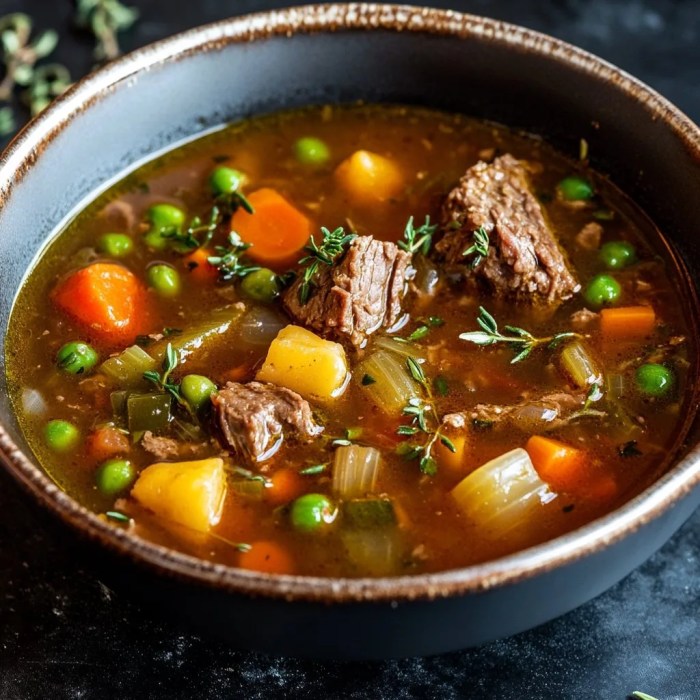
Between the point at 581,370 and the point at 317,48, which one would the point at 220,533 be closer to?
the point at 581,370

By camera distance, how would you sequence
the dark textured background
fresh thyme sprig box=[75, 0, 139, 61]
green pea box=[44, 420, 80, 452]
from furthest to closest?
fresh thyme sprig box=[75, 0, 139, 61] → green pea box=[44, 420, 80, 452] → the dark textured background

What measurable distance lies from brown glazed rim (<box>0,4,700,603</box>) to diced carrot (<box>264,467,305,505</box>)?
61 cm

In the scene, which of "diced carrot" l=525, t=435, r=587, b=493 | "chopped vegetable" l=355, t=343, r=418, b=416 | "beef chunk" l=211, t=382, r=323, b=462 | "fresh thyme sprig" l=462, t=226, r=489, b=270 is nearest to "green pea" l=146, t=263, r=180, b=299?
"beef chunk" l=211, t=382, r=323, b=462

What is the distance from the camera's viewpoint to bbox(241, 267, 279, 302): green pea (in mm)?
4352

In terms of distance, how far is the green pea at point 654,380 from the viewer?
13.3ft

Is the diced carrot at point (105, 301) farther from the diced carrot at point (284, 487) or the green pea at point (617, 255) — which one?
the green pea at point (617, 255)

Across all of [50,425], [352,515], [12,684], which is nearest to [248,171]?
[50,425]

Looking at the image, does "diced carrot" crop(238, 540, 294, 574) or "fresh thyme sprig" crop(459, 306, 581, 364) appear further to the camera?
"fresh thyme sprig" crop(459, 306, 581, 364)

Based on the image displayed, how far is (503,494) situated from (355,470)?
49 cm

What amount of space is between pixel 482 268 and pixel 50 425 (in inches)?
65.1

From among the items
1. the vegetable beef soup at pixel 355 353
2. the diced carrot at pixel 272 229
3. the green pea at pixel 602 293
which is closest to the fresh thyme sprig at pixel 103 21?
the vegetable beef soup at pixel 355 353

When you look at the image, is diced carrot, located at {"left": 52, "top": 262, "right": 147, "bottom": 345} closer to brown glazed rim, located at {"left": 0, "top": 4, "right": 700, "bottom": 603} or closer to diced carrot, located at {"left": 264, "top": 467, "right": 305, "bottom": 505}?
brown glazed rim, located at {"left": 0, "top": 4, "right": 700, "bottom": 603}

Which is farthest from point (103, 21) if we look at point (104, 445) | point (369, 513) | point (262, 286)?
point (369, 513)

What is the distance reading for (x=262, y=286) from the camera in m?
4.35
